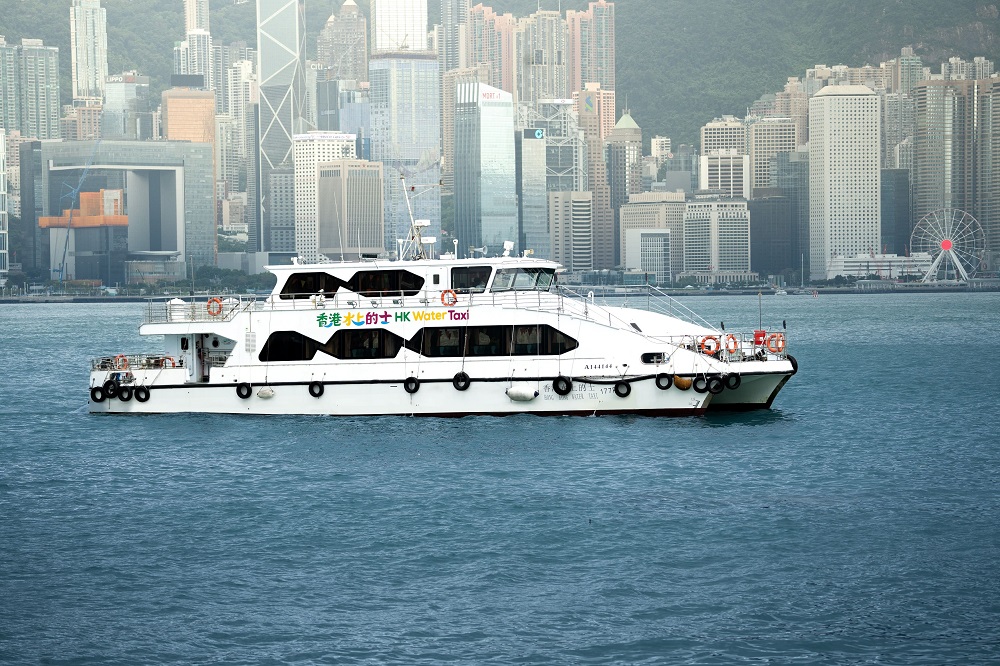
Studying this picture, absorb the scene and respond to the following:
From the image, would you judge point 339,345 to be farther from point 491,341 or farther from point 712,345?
point 712,345

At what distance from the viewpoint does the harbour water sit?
61.5ft

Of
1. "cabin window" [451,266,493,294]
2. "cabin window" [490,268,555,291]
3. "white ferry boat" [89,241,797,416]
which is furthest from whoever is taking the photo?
"cabin window" [490,268,555,291]

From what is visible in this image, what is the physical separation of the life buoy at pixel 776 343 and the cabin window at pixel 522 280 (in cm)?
580

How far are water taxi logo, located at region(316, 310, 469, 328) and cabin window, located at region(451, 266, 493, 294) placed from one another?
4.25ft

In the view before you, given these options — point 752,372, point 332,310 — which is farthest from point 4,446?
point 752,372

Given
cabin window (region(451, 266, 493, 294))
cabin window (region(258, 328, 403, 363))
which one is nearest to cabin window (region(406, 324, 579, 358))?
cabin window (region(258, 328, 403, 363))

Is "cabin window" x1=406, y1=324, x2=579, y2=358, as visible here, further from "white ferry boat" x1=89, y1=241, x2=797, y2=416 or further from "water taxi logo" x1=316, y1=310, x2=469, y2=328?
"water taxi logo" x1=316, y1=310, x2=469, y2=328

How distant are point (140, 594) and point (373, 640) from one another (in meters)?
4.30

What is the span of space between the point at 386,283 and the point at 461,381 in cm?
376

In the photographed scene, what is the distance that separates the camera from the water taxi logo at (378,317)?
112 ft

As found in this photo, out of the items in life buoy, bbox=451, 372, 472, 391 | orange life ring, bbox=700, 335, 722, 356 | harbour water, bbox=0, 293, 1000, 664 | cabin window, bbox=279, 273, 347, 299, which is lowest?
harbour water, bbox=0, 293, 1000, 664

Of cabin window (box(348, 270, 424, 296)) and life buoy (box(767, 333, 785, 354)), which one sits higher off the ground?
cabin window (box(348, 270, 424, 296))

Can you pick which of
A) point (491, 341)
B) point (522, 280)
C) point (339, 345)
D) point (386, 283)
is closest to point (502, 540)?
point (491, 341)

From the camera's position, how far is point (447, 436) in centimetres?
3228
